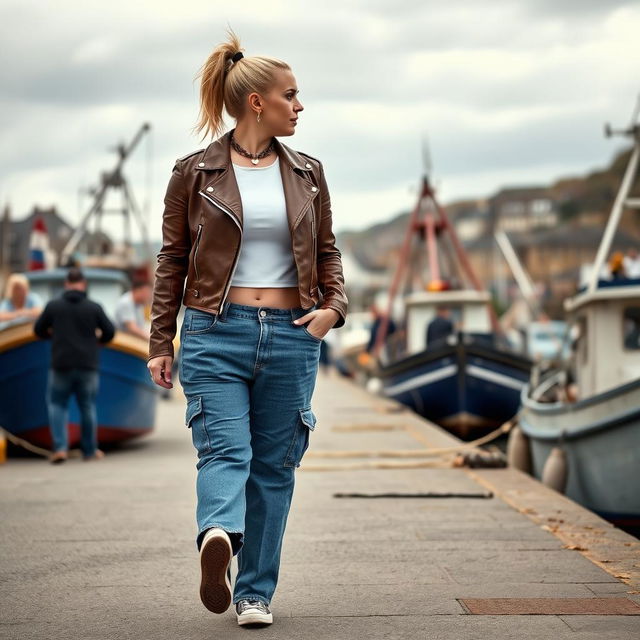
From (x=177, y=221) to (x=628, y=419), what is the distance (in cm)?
619

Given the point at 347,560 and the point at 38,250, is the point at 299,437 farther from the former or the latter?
the point at 38,250

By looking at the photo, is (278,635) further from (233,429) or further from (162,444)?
(162,444)

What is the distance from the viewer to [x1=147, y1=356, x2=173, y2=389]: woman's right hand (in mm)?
4480

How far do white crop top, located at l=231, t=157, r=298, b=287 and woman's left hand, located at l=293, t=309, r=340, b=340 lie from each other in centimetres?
12

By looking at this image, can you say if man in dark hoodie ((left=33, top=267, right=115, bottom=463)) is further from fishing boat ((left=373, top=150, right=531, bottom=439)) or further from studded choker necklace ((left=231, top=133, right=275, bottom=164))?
fishing boat ((left=373, top=150, right=531, bottom=439))

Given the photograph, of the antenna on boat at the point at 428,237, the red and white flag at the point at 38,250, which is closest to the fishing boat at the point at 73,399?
the red and white flag at the point at 38,250

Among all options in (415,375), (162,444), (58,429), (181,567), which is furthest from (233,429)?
(415,375)

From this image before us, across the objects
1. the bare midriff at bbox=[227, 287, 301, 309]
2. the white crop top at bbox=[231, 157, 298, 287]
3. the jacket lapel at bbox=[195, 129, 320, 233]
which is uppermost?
the jacket lapel at bbox=[195, 129, 320, 233]

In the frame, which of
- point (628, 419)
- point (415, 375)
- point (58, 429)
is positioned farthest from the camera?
point (415, 375)

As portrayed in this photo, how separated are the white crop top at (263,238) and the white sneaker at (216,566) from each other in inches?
34.6

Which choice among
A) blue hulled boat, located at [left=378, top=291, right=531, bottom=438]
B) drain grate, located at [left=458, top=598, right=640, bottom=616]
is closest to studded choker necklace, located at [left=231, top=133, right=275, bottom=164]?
drain grate, located at [left=458, top=598, right=640, bottom=616]

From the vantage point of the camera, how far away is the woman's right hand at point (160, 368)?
4480mm

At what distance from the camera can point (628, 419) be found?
32.3 feet

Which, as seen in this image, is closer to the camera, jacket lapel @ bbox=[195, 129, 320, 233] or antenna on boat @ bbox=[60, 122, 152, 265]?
jacket lapel @ bbox=[195, 129, 320, 233]
